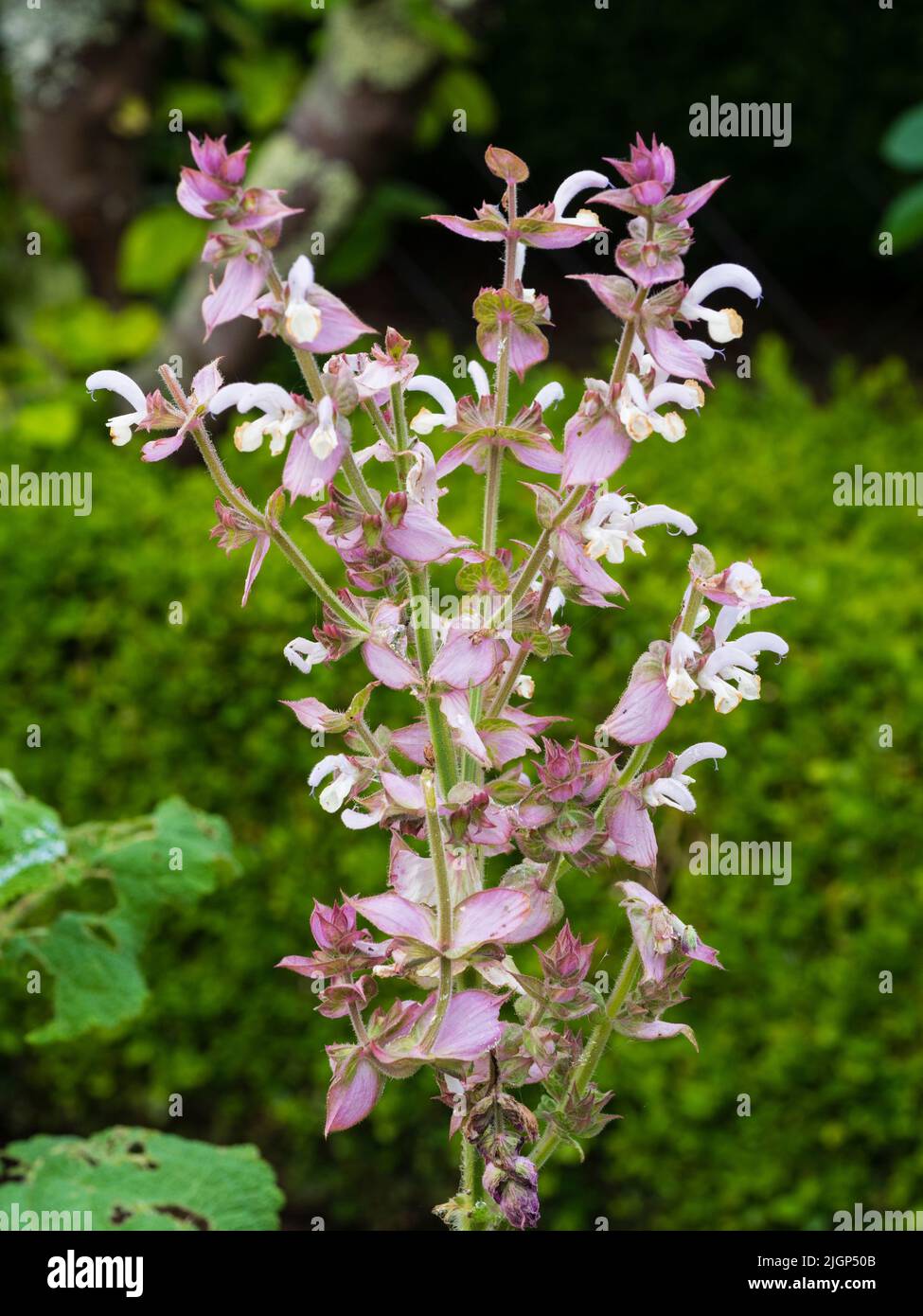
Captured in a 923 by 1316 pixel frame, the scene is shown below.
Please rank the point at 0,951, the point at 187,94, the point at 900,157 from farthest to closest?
the point at 187,94
the point at 900,157
the point at 0,951

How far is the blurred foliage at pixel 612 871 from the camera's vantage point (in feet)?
8.49

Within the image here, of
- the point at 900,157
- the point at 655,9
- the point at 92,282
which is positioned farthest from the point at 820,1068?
the point at 655,9

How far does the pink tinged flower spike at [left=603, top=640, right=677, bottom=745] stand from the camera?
1.01m

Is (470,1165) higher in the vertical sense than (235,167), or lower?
lower

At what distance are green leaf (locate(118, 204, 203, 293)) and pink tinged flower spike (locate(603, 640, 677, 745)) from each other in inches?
146

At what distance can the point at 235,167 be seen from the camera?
875 millimetres

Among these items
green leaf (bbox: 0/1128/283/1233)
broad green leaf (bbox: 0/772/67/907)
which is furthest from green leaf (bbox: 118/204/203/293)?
green leaf (bbox: 0/1128/283/1233)

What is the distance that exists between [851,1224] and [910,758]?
33.8 inches

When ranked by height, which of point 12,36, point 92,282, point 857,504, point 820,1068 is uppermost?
point 12,36

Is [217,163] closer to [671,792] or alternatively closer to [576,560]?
[576,560]

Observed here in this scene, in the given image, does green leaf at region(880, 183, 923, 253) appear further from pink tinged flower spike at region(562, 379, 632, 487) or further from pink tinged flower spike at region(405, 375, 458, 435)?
pink tinged flower spike at region(562, 379, 632, 487)

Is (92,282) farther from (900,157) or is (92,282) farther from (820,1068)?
(820,1068)

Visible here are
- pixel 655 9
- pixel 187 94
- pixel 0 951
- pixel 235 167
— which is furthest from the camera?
pixel 655 9

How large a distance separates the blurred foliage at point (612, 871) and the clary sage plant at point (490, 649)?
54.7 inches
